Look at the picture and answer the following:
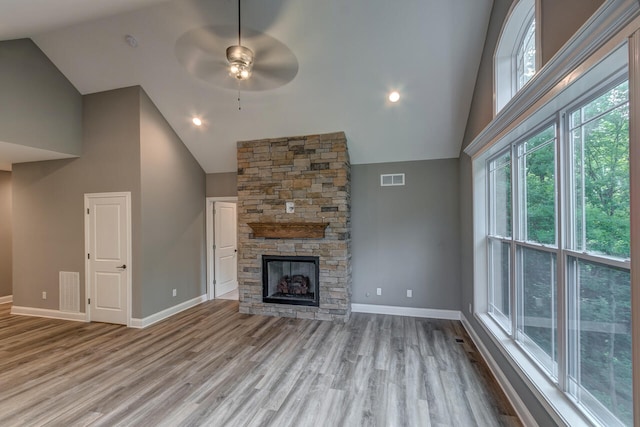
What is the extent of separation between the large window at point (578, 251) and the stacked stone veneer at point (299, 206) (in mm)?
2360

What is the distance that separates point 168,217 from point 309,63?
11.3 ft

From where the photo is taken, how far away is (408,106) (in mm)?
3941

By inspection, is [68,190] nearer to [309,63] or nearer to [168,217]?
[168,217]

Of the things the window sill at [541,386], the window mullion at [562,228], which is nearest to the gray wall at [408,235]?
the window sill at [541,386]

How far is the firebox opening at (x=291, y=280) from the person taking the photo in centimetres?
460

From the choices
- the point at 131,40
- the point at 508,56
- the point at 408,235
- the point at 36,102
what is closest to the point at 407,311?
the point at 408,235

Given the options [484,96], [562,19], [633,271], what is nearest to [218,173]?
[484,96]

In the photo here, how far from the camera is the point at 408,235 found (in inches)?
185

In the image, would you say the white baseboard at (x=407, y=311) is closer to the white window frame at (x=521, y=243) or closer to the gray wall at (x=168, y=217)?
the white window frame at (x=521, y=243)

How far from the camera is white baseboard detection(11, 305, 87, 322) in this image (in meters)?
4.60

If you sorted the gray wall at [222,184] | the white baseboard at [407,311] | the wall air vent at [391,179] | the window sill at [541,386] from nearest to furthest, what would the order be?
the window sill at [541,386]
the white baseboard at [407,311]
the wall air vent at [391,179]
the gray wall at [222,184]

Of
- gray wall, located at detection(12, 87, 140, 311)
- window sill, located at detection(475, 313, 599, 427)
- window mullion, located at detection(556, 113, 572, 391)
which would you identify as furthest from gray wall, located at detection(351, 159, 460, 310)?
gray wall, located at detection(12, 87, 140, 311)

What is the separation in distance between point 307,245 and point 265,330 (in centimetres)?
143

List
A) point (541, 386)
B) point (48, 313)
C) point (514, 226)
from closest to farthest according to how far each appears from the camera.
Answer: point (541, 386) → point (514, 226) → point (48, 313)
